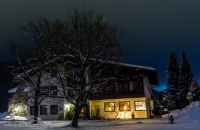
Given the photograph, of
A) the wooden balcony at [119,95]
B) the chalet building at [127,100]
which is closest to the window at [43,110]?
the chalet building at [127,100]

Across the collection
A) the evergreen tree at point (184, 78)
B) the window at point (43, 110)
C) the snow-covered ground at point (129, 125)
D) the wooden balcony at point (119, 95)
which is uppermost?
the evergreen tree at point (184, 78)

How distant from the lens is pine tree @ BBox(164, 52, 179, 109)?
147 feet

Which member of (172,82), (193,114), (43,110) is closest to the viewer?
(193,114)

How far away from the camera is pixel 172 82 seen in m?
45.8

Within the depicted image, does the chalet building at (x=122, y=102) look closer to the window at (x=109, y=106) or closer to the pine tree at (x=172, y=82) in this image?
the window at (x=109, y=106)

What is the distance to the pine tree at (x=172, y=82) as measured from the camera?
4481 centimetres

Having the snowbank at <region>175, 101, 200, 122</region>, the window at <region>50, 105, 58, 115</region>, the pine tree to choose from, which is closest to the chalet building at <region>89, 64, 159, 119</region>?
the snowbank at <region>175, 101, 200, 122</region>

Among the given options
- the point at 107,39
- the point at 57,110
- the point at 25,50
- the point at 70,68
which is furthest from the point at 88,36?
the point at 57,110

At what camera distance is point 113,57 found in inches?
650

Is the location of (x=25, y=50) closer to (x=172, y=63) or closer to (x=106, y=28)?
(x=106, y=28)

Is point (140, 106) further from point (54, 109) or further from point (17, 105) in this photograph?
point (17, 105)

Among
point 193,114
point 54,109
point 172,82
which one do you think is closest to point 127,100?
point 193,114

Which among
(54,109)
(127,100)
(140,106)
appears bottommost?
(54,109)

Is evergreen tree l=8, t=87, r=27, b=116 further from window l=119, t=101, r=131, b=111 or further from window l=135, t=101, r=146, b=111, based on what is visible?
window l=135, t=101, r=146, b=111
